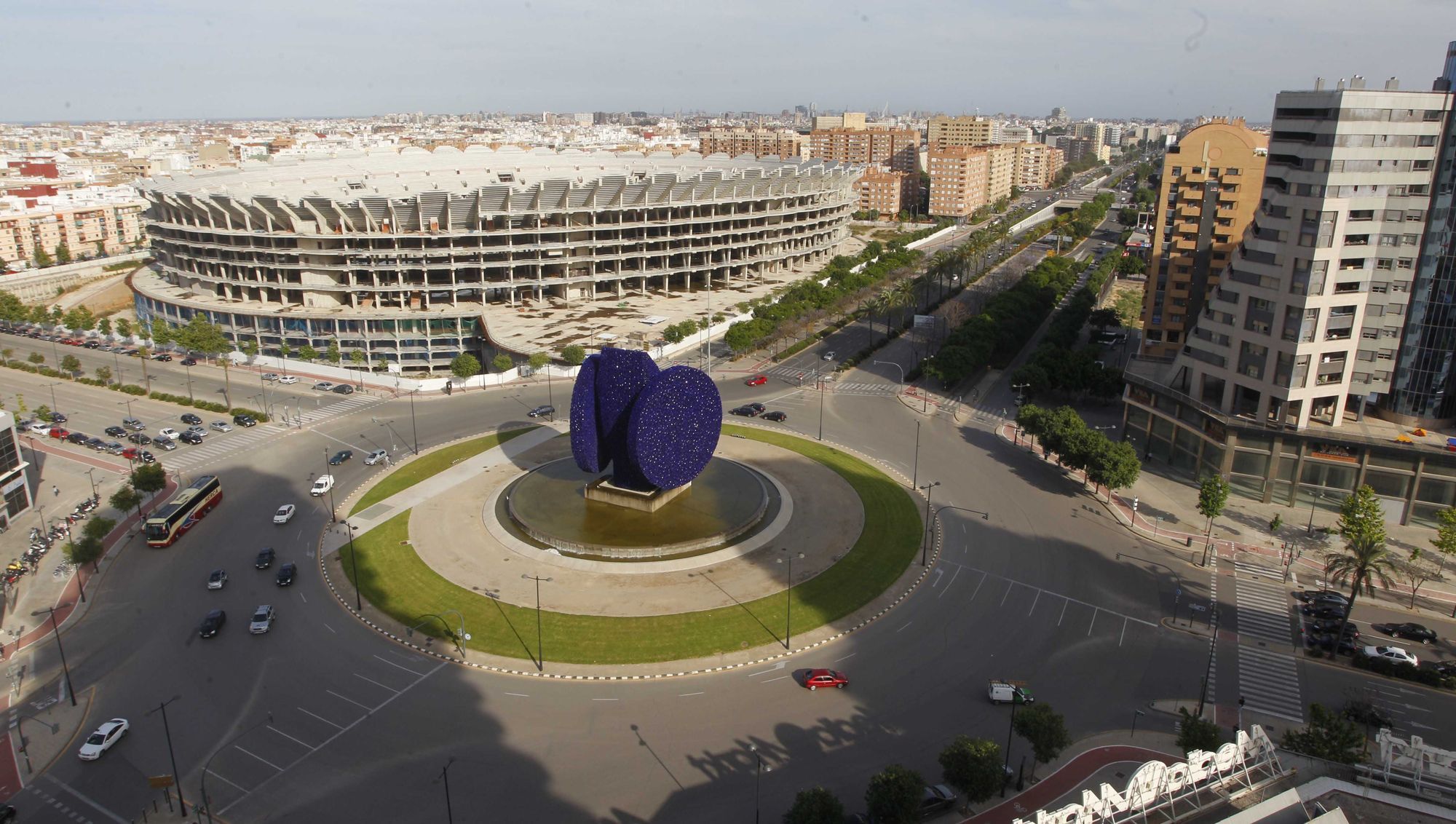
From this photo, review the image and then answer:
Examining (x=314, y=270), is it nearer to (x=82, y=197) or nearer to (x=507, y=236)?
(x=507, y=236)

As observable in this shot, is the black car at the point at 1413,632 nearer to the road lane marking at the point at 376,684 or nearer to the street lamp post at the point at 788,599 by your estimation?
the street lamp post at the point at 788,599

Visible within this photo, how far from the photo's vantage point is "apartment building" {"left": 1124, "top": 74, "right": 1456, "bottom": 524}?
185 feet

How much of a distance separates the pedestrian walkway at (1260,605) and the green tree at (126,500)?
65.2 metres

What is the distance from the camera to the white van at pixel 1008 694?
125 feet

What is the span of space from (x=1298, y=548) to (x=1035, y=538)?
1626 cm

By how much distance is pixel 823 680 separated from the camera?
39.7m

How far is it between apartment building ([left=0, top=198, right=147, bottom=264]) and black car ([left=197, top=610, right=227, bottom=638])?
130 meters

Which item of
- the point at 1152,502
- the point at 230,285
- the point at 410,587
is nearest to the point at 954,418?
the point at 1152,502

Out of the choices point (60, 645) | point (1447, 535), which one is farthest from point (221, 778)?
point (1447, 535)

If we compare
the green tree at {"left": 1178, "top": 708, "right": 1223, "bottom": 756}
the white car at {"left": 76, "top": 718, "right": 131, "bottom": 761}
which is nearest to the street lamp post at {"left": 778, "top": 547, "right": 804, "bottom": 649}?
the green tree at {"left": 1178, "top": 708, "right": 1223, "bottom": 756}

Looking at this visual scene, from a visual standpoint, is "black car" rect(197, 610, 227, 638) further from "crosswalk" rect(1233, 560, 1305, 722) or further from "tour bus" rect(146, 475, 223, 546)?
"crosswalk" rect(1233, 560, 1305, 722)

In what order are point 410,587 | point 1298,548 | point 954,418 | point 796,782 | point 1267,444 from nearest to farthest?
1. point 796,782
2. point 410,587
3. point 1298,548
4. point 1267,444
5. point 954,418

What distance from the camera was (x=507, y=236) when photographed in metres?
111

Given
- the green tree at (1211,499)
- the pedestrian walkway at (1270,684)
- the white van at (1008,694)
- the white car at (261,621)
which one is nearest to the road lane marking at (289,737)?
the white car at (261,621)
